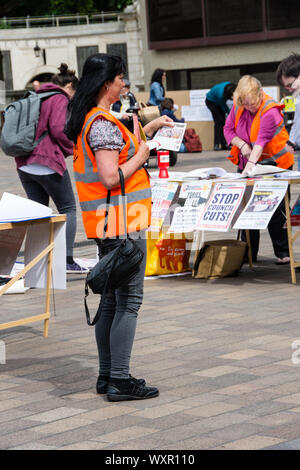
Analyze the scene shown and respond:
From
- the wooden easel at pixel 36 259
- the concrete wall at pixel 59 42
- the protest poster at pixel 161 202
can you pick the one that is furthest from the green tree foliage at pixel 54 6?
the wooden easel at pixel 36 259

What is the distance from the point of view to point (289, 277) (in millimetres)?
8219

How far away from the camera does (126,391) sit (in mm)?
4953

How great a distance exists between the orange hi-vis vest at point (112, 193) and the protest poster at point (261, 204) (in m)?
2.86

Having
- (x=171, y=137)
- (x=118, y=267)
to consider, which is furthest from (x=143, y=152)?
(x=171, y=137)

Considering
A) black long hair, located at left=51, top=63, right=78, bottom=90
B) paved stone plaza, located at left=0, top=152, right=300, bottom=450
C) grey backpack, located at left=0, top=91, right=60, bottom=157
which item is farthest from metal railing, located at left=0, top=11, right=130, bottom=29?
paved stone plaza, located at left=0, top=152, right=300, bottom=450

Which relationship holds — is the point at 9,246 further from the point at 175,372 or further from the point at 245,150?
the point at 245,150

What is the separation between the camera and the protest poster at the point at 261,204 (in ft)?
25.3

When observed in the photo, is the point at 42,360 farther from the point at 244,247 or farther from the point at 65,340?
the point at 244,247

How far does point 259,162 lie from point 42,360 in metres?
3.34

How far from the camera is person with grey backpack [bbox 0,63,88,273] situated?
8133mm

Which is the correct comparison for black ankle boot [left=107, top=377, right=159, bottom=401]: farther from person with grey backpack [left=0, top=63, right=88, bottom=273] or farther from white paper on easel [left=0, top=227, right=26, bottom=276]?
person with grey backpack [left=0, top=63, right=88, bottom=273]

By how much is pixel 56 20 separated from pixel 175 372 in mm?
49564

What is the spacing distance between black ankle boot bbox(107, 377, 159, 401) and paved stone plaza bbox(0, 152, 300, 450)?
0.04 metres

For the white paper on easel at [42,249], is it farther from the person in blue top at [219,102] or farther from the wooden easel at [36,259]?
the person in blue top at [219,102]
